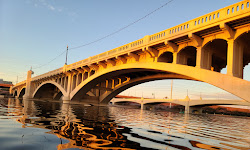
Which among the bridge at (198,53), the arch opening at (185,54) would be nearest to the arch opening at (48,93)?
the bridge at (198,53)

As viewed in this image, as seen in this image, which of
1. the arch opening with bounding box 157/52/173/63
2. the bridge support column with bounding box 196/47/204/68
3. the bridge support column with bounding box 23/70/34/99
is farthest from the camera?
the bridge support column with bounding box 23/70/34/99

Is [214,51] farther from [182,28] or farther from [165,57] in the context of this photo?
[165,57]

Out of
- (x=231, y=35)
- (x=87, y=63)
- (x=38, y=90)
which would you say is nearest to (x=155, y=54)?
(x=231, y=35)

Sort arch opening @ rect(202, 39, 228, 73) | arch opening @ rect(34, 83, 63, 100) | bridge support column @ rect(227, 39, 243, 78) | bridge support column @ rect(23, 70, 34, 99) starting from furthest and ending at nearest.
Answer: bridge support column @ rect(23, 70, 34, 99)
arch opening @ rect(34, 83, 63, 100)
arch opening @ rect(202, 39, 228, 73)
bridge support column @ rect(227, 39, 243, 78)

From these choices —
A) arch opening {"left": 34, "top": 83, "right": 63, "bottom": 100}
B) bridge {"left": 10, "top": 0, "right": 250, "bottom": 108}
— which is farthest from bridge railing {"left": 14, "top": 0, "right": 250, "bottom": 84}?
arch opening {"left": 34, "top": 83, "right": 63, "bottom": 100}

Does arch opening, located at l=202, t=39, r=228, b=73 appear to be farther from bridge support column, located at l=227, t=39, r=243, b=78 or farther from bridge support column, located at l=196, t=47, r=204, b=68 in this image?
bridge support column, located at l=227, t=39, r=243, b=78

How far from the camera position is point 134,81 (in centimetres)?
3344

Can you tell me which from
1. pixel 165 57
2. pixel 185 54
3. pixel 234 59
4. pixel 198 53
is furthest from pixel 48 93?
pixel 234 59

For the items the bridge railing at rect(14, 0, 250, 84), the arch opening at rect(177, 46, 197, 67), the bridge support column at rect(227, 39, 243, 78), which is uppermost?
the bridge railing at rect(14, 0, 250, 84)

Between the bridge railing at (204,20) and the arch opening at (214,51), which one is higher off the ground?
the bridge railing at (204,20)

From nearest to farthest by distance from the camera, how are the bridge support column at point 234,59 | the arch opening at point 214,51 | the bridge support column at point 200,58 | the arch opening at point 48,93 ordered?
1. the bridge support column at point 234,59
2. the bridge support column at point 200,58
3. the arch opening at point 214,51
4. the arch opening at point 48,93

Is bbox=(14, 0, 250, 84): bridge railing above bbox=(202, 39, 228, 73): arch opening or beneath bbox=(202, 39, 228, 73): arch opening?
above

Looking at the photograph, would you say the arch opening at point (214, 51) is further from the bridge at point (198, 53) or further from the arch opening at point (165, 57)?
the arch opening at point (165, 57)

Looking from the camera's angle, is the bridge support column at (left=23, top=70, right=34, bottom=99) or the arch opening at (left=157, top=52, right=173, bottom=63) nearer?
the arch opening at (left=157, top=52, right=173, bottom=63)
